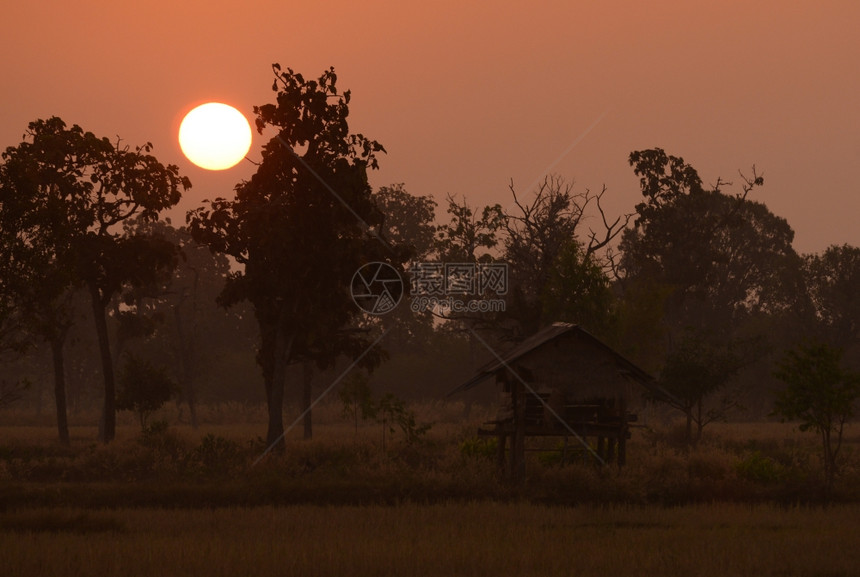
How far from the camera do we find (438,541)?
21859 millimetres

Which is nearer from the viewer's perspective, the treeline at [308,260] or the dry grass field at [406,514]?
the dry grass field at [406,514]

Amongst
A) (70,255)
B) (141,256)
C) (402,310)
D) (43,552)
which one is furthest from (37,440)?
(402,310)

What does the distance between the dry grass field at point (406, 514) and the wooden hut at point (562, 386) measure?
131 centimetres

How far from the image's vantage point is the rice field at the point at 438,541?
19.2 metres

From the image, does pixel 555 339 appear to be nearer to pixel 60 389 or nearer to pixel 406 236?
pixel 60 389

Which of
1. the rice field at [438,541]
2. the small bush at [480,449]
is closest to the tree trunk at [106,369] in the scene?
the small bush at [480,449]

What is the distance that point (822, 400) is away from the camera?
30.8 m

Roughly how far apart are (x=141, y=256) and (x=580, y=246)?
23.4 meters

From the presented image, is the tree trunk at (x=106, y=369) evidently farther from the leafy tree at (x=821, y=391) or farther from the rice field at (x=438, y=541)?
the leafy tree at (x=821, y=391)

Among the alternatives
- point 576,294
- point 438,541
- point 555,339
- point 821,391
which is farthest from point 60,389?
point 821,391

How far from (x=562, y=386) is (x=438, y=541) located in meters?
12.2

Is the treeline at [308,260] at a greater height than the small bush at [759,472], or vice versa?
the treeline at [308,260]

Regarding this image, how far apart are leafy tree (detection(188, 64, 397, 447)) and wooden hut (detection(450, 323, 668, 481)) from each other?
12.5 m

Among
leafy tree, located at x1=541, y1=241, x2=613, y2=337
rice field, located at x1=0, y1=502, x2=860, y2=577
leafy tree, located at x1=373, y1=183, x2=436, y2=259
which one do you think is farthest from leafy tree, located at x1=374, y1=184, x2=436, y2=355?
rice field, located at x1=0, y1=502, x2=860, y2=577
